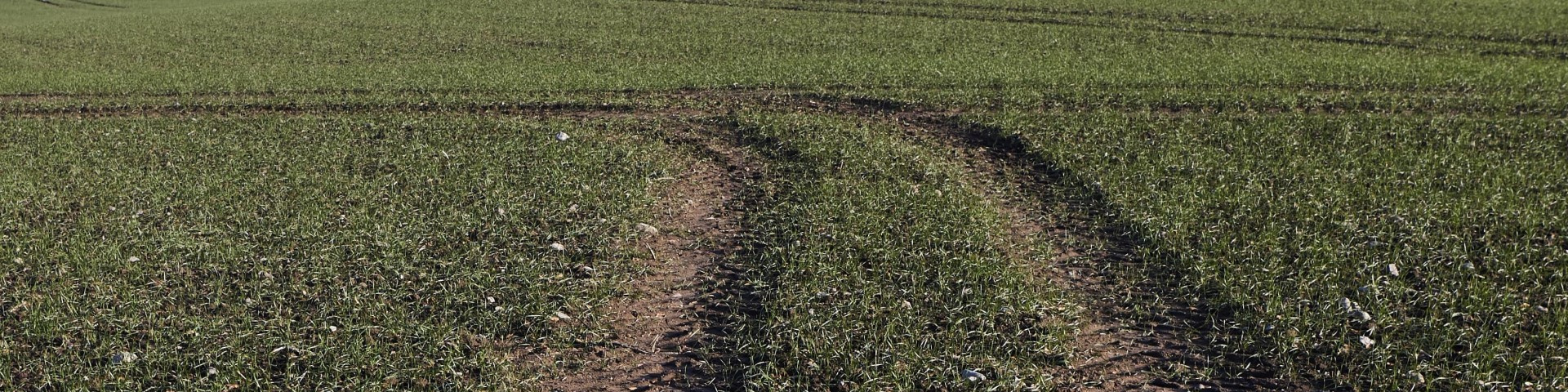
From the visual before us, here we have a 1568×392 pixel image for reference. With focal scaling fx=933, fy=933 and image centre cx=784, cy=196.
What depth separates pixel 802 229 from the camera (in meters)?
11.6

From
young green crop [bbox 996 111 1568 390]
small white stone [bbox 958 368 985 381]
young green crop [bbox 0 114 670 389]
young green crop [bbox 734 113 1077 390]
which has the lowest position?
young green crop [bbox 0 114 670 389]

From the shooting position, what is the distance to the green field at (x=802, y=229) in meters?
8.17

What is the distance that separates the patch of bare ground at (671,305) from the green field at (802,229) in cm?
4

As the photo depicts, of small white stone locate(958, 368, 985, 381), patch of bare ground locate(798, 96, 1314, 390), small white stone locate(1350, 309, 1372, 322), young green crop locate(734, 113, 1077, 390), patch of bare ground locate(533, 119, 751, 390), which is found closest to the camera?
small white stone locate(958, 368, 985, 381)

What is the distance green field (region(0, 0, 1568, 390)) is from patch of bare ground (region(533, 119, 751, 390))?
42mm

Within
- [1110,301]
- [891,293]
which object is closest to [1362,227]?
[1110,301]

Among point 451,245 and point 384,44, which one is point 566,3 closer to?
point 384,44

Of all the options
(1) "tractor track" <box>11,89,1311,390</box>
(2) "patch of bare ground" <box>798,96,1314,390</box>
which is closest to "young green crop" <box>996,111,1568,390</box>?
(2) "patch of bare ground" <box>798,96,1314,390</box>

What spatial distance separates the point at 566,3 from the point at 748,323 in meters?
42.1

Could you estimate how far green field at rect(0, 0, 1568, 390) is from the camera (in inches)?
322

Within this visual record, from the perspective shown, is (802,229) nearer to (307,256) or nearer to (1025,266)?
(1025,266)

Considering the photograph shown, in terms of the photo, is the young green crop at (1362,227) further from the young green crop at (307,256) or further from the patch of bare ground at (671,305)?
the young green crop at (307,256)

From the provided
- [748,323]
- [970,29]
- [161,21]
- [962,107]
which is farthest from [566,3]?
[748,323]

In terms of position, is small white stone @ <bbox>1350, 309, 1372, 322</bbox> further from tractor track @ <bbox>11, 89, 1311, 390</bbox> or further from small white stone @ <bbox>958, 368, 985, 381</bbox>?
small white stone @ <bbox>958, 368, 985, 381</bbox>
